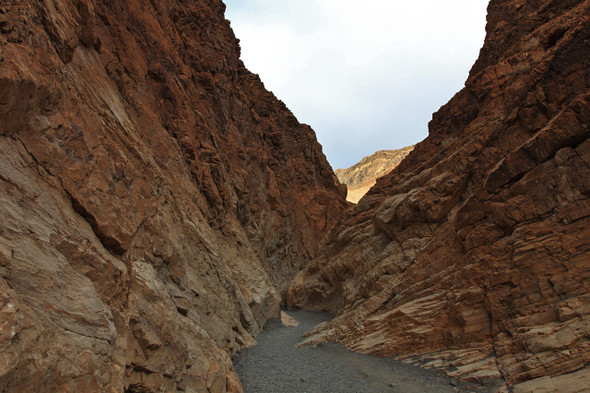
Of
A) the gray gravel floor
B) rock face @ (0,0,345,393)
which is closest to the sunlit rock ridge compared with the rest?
rock face @ (0,0,345,393)

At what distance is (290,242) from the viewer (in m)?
45.5

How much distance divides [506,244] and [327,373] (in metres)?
8.98

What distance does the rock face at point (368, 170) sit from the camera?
362 feet

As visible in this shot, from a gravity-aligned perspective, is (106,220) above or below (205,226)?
below

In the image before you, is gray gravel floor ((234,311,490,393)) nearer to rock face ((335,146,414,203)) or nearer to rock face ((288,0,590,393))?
rock face ((288,0,590,393))

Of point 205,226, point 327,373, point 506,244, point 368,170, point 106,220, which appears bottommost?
point 327,373

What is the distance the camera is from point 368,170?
124625mm

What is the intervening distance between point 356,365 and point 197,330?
7798mm

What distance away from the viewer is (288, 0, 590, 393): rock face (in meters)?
9.24

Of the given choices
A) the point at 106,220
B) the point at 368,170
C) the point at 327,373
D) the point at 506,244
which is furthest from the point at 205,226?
the point at 368,170

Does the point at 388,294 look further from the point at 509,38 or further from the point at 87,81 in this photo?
the point at 509,38

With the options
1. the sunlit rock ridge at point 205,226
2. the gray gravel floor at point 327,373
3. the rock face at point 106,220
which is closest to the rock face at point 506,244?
the sunlit rock ridge at point 205,226

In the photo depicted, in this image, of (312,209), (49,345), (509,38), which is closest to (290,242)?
(312,209)

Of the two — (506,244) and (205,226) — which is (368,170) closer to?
(205,226)
